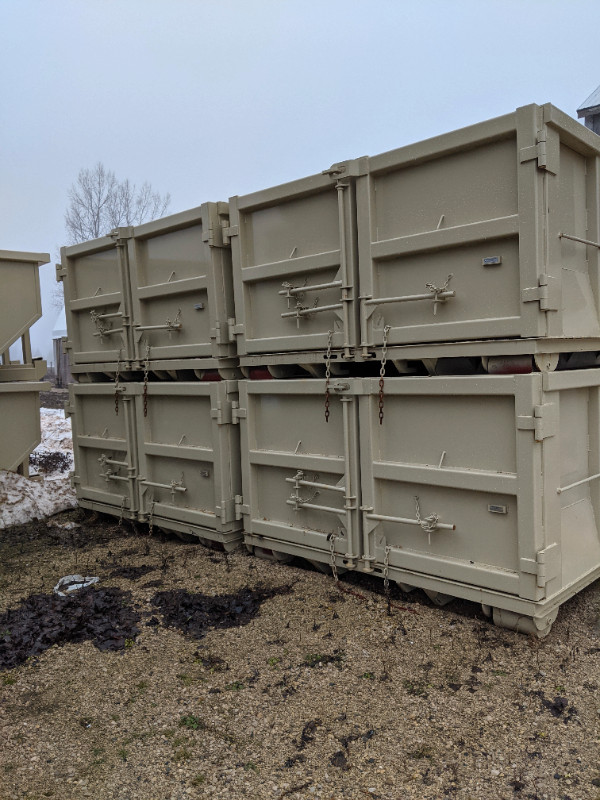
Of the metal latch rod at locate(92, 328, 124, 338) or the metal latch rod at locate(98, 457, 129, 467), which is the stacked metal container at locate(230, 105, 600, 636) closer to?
the metal latch rod at locate(92, 328, 124, 338)

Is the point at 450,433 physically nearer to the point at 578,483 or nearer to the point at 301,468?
the point at 578,483

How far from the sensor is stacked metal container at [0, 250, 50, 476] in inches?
301

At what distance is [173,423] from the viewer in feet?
20.2

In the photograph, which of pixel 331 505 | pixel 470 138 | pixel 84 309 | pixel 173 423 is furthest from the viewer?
pixel 84 309

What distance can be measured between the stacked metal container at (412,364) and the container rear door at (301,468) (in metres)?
0.02

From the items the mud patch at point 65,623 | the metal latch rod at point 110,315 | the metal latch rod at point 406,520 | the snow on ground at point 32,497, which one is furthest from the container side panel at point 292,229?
the snow on ground at point 32,497

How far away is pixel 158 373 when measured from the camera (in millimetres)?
6281

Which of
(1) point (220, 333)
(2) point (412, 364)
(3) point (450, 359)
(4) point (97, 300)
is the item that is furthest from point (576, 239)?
(4) point (97, 300)

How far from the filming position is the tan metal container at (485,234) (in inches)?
143

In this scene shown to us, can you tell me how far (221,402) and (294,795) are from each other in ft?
11.0

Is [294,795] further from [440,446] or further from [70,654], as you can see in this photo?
[440,446]

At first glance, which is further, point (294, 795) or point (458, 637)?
point (458, 637)

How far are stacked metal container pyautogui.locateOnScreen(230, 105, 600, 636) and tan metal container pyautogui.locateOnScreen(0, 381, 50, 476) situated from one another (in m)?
3.99

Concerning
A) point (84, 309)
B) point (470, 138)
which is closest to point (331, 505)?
point (470, 138)
